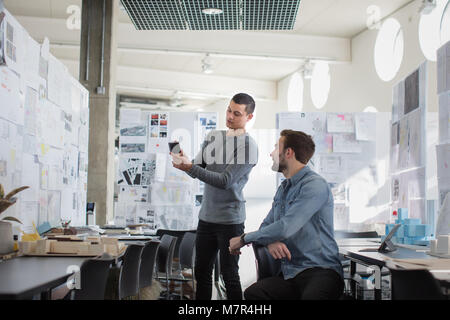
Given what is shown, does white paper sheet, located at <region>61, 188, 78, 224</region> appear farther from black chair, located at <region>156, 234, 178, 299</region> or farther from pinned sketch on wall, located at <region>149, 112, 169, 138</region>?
pinned sketch on wall, located at <region>149, 112, 169, 138</region>

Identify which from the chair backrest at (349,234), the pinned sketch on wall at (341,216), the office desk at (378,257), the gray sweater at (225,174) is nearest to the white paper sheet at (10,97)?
the gray sweater at (225,174)

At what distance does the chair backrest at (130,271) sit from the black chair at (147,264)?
0.81ft

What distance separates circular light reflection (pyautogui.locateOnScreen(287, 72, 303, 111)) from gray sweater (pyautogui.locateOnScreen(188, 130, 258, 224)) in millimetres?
8014

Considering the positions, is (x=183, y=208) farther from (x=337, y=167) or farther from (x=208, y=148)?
(x=208, y=148)

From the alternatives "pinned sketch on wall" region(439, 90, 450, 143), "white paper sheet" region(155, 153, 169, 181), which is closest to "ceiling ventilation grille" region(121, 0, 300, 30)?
"white paper sheet" region(155, 153, 169, 181)

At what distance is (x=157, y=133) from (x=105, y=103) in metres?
0.80

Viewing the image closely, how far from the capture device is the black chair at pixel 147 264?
293 centimetres

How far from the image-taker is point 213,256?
122 inches

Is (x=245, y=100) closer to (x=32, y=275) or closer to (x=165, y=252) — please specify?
(x=165, y=252)

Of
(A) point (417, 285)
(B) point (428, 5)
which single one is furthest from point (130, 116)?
(A) point (417, 285)

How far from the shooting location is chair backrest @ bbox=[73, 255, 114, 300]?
204 centimetres

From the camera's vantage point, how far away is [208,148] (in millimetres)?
3227

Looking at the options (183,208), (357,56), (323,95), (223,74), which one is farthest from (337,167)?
(223,74)

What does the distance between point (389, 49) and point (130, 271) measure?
6.39m
